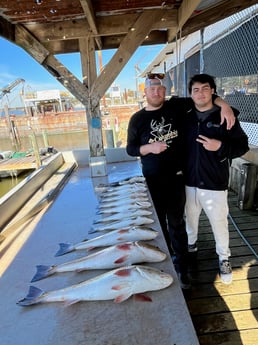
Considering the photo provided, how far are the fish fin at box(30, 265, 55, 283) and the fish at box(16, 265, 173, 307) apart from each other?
6.7 inches

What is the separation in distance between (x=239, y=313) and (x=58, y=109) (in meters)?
43.4

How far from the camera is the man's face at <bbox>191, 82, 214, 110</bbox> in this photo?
6.57 feet

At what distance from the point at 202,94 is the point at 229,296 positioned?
5.16 ft

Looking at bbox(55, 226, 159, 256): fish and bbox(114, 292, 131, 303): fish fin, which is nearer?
bbox(114, 292, 131, 303): fish fin

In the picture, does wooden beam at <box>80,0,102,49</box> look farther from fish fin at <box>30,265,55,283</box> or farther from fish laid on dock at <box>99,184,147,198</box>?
fish fin at <box>30,265,55,283</box>

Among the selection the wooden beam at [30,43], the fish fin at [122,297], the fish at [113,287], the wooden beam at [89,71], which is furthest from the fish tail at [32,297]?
the wooden beam at [30,43]

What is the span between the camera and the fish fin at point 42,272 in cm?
152

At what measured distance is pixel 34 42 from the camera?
3.20 meters

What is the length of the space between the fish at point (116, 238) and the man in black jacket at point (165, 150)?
591mm

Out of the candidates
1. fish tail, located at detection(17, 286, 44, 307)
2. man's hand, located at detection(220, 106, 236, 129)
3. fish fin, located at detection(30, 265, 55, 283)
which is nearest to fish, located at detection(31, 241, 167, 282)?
fish fin, located at detection(30, 265, 55, 283)

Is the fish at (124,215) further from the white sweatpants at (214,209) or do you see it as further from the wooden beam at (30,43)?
the wooden beam at (30,43)

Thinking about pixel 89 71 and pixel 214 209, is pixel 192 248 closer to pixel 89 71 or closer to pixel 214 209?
pixel 214 209

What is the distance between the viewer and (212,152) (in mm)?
2059

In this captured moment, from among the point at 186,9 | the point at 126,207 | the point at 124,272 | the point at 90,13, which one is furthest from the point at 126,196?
the point at 186,9
